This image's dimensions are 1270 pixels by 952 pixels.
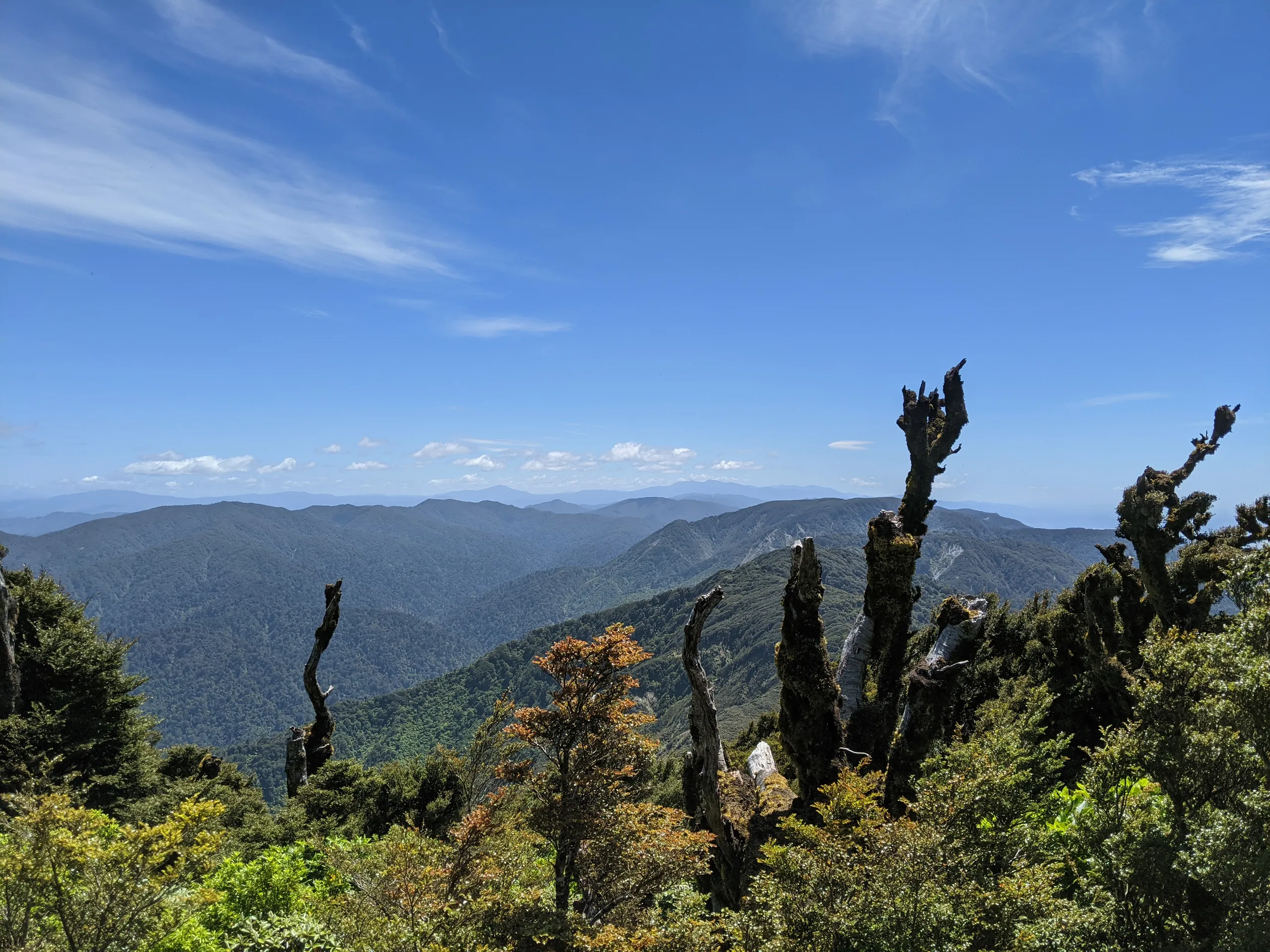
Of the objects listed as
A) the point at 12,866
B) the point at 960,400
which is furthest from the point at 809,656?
the point at 12,866

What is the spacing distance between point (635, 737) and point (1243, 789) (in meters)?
8.55

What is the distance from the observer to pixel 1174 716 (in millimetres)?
7758

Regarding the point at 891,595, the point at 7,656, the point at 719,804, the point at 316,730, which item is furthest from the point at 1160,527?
the point at 7,656

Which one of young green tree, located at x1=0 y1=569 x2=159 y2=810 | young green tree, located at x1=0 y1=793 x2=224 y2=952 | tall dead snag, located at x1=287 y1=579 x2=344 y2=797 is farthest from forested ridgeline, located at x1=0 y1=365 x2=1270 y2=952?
tall dead snag, located at x1=287 y1=579 x2=344 y2=797

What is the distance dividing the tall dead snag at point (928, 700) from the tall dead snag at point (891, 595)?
727 millimetres

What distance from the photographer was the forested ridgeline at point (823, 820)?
7113 mm

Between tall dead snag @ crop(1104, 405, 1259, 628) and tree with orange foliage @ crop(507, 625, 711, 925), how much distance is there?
1614cm

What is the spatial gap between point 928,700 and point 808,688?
8.28 feet

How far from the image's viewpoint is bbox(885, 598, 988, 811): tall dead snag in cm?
1324

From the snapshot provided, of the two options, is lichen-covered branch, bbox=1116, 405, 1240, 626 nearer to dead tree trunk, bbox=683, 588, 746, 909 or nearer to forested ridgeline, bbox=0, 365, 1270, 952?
forested ridgeline, bbox=0, 365, 1270, 952

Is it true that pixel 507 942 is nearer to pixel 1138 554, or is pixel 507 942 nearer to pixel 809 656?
pixel 809 656

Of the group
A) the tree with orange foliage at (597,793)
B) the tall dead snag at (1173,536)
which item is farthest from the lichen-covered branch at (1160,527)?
the tree with orange foliage at (597,793)

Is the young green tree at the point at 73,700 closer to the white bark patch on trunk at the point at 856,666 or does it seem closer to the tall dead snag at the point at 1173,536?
the white bark patch on trunk at the point at 856,666

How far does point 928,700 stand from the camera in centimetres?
1326
